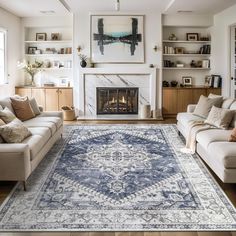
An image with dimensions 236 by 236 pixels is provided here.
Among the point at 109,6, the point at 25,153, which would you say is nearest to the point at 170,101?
the point at 109,6

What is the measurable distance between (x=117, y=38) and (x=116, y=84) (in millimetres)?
1192

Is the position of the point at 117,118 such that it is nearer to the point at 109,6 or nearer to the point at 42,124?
the point at 109,6

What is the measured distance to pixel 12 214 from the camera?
2.95 metres

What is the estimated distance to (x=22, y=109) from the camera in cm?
551

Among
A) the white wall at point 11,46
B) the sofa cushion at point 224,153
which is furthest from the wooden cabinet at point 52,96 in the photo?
the sofa cushion at point 224,153

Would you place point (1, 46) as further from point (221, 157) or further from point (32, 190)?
point (221, 157)

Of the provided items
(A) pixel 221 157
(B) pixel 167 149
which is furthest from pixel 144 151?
(A) pixel 221 157

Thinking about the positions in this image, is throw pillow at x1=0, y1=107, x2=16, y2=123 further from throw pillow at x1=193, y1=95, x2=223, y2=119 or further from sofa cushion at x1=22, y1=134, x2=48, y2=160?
throw pillow at x1=193, y1=95, x2=223, y2=119

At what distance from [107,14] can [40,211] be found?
630 centimetres

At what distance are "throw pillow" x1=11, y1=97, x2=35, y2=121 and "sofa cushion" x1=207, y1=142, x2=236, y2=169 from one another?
3.21 m

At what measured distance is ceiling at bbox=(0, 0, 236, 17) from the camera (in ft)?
22.4

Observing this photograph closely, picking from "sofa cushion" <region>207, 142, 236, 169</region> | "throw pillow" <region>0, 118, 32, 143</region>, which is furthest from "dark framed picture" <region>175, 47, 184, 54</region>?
"throw pillow" <region>0, 118, 32, 143</region>

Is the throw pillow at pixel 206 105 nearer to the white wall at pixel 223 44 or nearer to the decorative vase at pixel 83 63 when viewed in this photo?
the white wall at pixel 223 44

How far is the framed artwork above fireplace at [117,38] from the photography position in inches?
324
